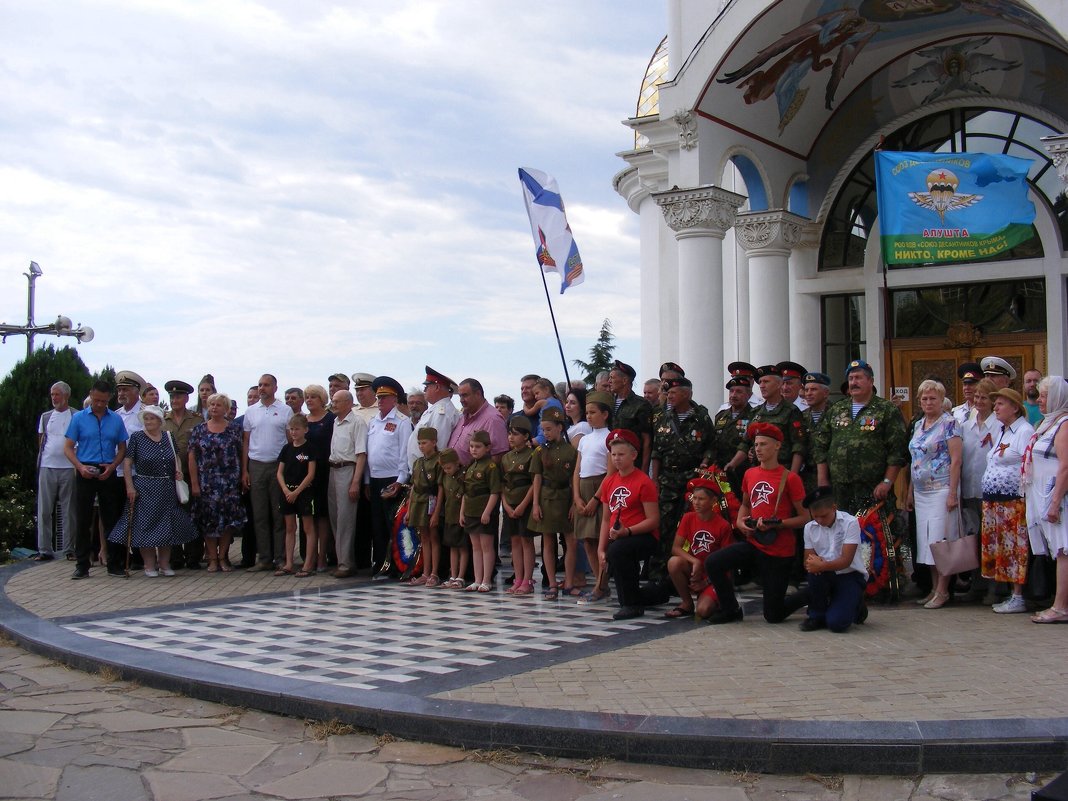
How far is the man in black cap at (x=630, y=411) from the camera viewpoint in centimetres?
949

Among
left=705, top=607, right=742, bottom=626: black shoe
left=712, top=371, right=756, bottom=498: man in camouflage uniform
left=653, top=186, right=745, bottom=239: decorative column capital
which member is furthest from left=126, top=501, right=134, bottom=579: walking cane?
left=653, top=186, right=745, bottom=239: decorative column capital

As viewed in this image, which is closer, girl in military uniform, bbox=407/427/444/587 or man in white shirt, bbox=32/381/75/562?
girl in military uniform, bbox=407/427/444/587

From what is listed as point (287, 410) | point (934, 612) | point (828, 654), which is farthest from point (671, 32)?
point (828, 654)

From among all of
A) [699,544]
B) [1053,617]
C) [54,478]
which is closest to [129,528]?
[54,478]

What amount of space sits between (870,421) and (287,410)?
628 cm

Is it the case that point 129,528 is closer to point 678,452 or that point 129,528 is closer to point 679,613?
point 678,452

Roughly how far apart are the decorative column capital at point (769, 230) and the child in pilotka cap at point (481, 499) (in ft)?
27.2

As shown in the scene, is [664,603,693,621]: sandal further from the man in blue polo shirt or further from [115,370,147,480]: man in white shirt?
[115,370,147,480]: man in white shirt

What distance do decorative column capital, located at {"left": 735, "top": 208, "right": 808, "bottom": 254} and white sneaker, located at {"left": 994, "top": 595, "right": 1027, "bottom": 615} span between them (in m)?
9.55

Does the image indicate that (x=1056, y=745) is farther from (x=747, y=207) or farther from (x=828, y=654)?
(x=747, y=207)

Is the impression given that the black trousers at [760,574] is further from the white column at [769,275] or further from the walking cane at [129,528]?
the white column at [769,275]

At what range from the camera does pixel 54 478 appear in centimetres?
1248

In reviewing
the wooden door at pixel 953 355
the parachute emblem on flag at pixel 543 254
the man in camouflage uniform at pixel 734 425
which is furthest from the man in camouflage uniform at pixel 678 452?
the wooden door at pixel 953 355

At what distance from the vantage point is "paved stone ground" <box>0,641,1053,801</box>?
14.7 ft
